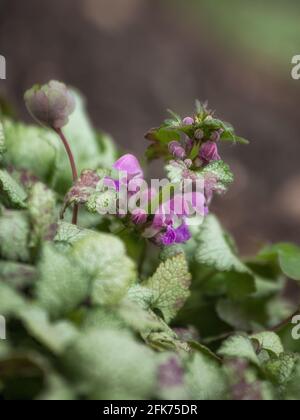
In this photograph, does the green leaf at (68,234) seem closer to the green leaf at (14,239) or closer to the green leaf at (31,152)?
the green leaf at (14,239)

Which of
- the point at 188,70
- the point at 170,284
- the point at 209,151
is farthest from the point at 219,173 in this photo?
the point at 188,70

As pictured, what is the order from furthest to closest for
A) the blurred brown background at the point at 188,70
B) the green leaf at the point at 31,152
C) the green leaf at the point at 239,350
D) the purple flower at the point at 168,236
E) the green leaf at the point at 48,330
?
the blurred brown background at the point at 188,70, the green leaf at the point at 31,152, the purple flower at the point at 168,236, the green leaf at the point at 239,350, the green leaf at the point at 48,330

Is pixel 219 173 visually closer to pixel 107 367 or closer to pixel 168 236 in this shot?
pixel 168 236

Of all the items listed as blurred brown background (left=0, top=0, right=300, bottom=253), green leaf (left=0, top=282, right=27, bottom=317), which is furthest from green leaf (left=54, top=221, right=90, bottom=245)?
blurred brown background (left=0, top=0, right=300, bottom=253)

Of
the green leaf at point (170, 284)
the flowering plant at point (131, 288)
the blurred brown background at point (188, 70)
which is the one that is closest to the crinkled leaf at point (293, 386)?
the flowering plant at point (131, 288)

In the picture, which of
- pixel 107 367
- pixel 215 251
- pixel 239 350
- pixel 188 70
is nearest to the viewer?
pixel 107 367
